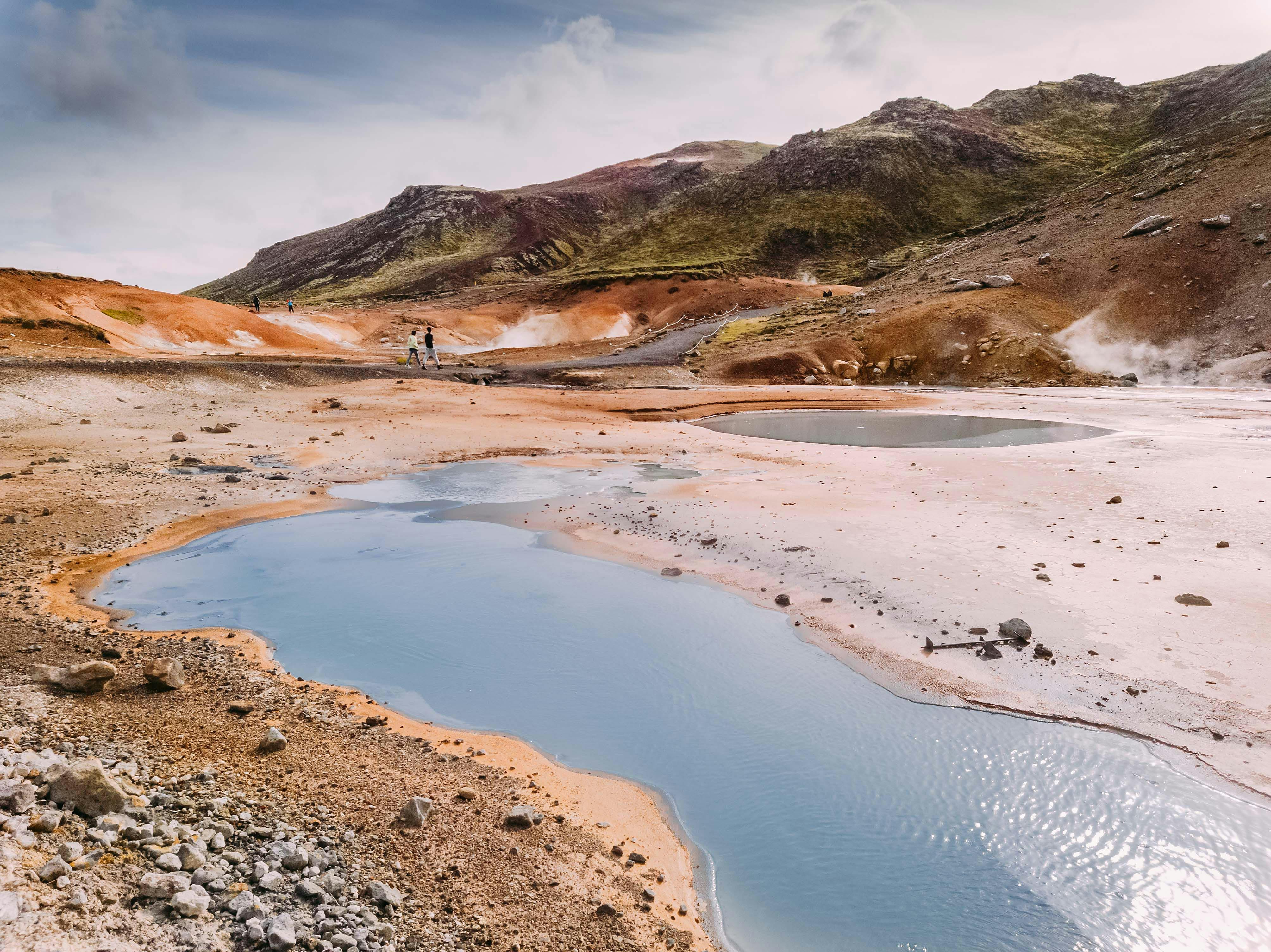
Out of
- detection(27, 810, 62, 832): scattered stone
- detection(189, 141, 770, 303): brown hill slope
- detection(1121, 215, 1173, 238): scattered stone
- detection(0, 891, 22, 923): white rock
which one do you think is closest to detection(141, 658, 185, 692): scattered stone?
detection(27, 810, 62, 832): scattered stone

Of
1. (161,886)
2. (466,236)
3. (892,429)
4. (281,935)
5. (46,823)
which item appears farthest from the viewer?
(466,236)

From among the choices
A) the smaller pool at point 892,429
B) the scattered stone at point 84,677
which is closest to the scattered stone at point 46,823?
the scattered stone at point 84,677

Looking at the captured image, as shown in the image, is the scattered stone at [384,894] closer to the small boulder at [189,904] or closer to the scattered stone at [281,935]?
the scattered stone at [281,935]

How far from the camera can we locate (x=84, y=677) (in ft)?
18.3

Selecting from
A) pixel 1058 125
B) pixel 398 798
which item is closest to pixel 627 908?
pixel 398 798

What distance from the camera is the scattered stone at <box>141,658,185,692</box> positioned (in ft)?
19.0

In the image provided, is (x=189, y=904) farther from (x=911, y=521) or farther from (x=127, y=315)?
(x=127, y=315)

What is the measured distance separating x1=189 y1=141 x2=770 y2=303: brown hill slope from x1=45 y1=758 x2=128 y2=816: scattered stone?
80256 mm

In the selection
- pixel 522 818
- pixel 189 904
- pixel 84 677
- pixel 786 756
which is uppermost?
pixel 84 677

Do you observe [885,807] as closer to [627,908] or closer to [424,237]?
[627,908]

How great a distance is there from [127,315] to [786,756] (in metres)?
45.8

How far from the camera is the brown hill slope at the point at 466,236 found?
91.5m

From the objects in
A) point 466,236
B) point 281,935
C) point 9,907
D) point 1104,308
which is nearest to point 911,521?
point 281,935

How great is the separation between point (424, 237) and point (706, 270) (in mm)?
53153
